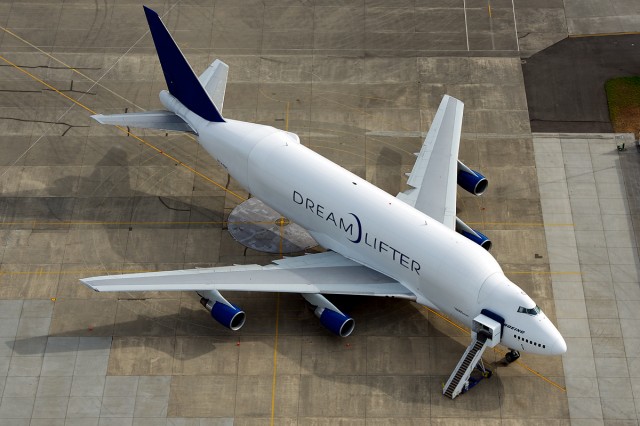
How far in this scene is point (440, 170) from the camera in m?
43.5

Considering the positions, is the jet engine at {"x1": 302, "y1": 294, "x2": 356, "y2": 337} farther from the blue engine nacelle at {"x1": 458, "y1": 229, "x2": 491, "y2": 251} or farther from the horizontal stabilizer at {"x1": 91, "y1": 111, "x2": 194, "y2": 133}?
the horizontal stabilizer at {"x1": 91, "y1": 111, "x2": 194, "y2": 133}

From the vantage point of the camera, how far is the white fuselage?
3575 cm

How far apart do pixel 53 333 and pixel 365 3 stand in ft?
99.8

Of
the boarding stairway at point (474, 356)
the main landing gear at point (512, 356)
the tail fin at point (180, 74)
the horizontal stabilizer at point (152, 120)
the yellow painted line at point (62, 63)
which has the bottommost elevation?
the main landing gear at point (512, 356)

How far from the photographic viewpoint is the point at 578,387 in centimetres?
3812

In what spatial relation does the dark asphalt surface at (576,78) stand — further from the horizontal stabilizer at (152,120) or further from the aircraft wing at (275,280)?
the horizontal stabilizer at (152,120)

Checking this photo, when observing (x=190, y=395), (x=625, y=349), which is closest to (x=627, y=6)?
(x=625, y=349)

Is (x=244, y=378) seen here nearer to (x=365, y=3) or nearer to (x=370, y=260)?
(x=370, y=260)

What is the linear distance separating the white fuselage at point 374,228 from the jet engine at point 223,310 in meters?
5.80

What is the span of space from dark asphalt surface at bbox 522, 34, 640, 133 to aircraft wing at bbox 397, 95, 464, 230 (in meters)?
6.59

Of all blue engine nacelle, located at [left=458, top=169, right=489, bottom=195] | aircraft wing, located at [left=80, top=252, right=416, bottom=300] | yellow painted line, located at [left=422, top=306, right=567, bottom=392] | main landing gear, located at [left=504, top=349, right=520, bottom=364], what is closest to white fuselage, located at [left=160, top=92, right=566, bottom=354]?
aircraft wing, located at [left=80, top=252, right=416, bottom=300]

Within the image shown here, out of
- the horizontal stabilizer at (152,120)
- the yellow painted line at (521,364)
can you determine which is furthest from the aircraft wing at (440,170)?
the horizontal stabilizer at (152,120)

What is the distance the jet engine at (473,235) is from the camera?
41.9m

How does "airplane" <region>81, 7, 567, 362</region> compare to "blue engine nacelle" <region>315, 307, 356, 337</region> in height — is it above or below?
above
